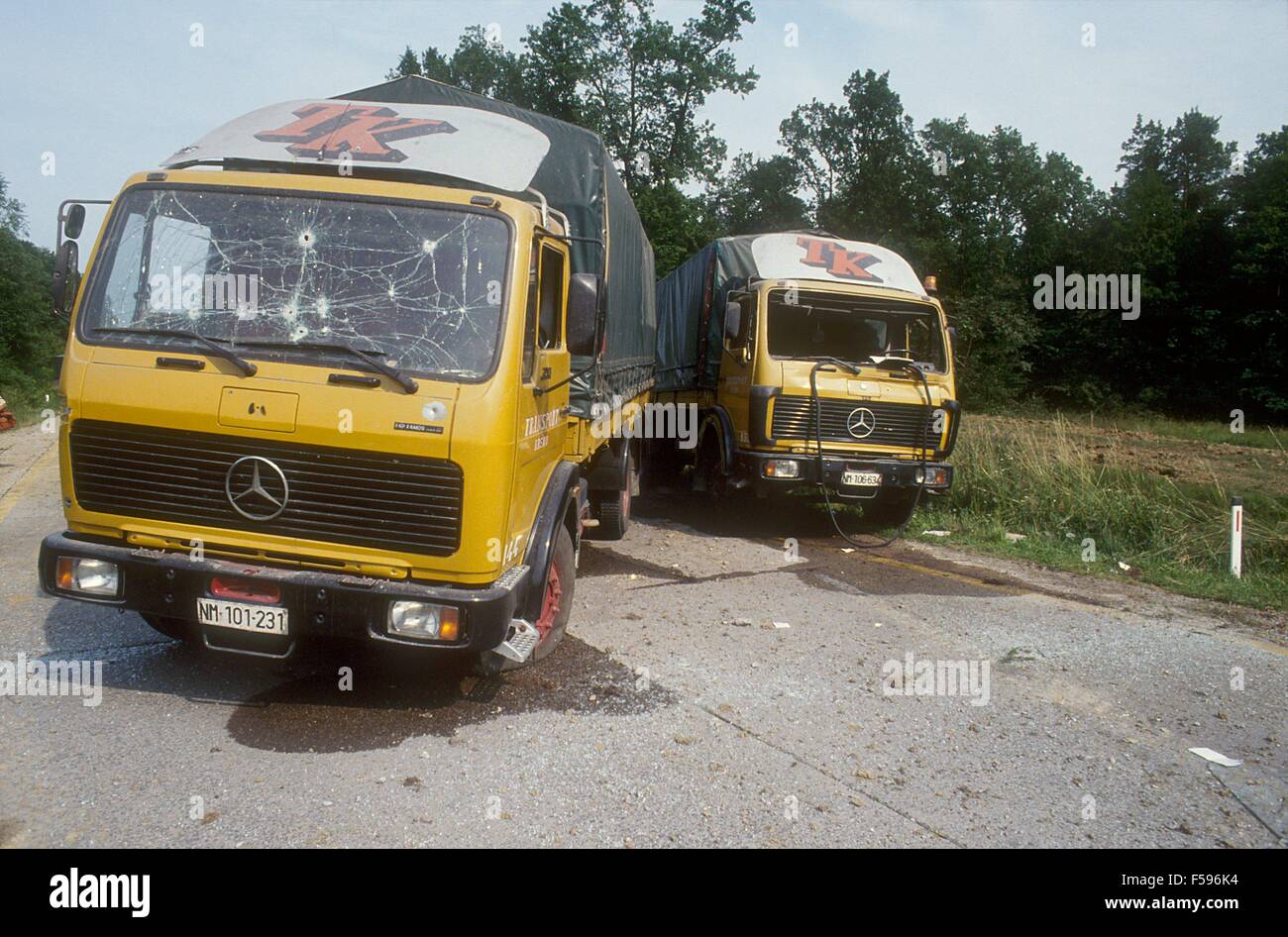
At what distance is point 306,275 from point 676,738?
8.62 feet

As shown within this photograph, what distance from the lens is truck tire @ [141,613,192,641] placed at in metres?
4.83

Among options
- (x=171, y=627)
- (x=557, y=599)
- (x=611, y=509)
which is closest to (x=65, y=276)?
(x=171, y=627)

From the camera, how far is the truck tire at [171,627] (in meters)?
4.83

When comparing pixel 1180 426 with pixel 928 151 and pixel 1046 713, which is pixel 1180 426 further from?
pixel 928 151

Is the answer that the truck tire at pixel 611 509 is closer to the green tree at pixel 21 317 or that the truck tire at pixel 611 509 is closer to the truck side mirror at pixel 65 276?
the truck side mirror at pixel 65 276

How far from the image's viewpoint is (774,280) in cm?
946

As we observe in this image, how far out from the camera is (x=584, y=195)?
6.30 meters

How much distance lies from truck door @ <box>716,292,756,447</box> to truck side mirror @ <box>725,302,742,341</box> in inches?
0.5

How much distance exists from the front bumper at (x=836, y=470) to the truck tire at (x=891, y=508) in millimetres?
625

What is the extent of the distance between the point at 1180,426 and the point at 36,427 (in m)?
27.9

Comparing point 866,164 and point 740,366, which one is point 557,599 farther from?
point 866,164

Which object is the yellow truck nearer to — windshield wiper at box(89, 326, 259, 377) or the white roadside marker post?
windshield wiper at box(89, 326, 259, 377)

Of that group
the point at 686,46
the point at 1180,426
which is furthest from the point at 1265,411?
the point at 686,46

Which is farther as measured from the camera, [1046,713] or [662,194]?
[662,194]
